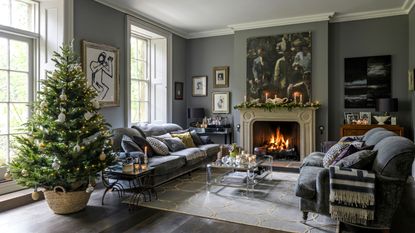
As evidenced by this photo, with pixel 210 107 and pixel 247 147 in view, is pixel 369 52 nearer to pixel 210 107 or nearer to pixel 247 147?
pixel 247 147

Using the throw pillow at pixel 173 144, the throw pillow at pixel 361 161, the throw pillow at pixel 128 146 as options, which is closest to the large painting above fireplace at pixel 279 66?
the throw pillow at pixel 173 144

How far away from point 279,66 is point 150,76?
2.99 meters

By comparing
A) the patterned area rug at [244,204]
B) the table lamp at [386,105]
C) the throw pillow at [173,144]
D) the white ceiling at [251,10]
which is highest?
the white ceiling at [251,10]

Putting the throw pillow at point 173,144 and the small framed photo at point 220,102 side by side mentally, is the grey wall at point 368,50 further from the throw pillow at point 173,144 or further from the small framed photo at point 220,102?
the throw pillow at point 173,144

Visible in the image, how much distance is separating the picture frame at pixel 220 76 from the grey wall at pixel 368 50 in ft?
7.79

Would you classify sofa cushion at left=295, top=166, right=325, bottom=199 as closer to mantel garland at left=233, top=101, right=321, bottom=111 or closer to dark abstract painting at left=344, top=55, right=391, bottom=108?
mantel garland at left=233, top=101, right=321, bottom=111

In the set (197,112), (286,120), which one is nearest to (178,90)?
(197,112)

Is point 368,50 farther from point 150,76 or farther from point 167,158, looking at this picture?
point 150,76

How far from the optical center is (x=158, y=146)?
5090mm

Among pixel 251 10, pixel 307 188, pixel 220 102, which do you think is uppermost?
pixel 251 10

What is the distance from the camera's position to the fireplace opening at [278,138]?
684cm

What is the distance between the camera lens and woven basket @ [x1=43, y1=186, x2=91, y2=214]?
3541mm

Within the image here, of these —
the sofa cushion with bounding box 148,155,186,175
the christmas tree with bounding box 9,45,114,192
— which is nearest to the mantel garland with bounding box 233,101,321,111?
the sofa cushion with bounding box 148,155,186,175

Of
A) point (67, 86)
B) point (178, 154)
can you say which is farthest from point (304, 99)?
point (67, 86)
